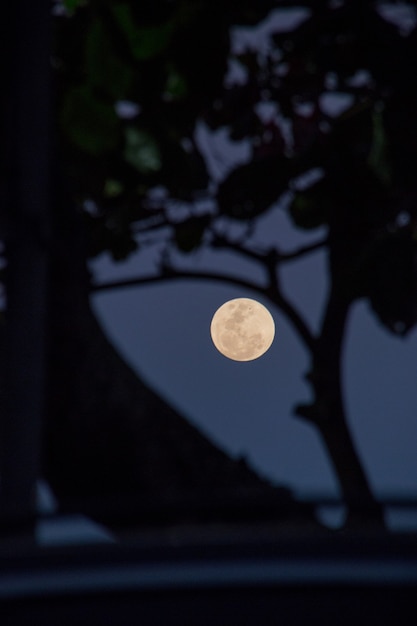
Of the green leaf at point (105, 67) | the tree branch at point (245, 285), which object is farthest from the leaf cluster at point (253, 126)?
the tree branch at point (245, 285)

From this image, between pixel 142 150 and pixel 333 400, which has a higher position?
pixel 142 150

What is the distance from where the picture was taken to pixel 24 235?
231 cm

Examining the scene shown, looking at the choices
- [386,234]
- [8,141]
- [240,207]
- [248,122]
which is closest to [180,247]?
[248,122]

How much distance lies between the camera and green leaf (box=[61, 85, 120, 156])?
2959 millimetres

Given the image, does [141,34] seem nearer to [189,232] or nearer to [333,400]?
[189,232]

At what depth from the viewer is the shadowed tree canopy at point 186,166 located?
3141mm

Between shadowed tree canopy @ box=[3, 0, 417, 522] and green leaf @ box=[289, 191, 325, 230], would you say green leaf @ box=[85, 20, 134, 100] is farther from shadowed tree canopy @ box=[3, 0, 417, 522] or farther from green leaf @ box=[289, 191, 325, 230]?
green leaf @ box=[289, 191, 325, 230]

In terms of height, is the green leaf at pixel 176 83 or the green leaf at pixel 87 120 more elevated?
the green leaf at pixel 176 83

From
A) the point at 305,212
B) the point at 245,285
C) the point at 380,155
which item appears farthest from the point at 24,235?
the point at 245,285

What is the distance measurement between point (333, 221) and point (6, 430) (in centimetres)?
232

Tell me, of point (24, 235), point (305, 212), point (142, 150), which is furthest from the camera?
point (305, 212)

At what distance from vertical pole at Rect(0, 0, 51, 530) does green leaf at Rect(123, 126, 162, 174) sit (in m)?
0.79

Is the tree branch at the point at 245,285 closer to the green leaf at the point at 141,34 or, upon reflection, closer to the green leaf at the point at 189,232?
the green leaf at the point at 189,232

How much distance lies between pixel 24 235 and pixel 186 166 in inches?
44.2
